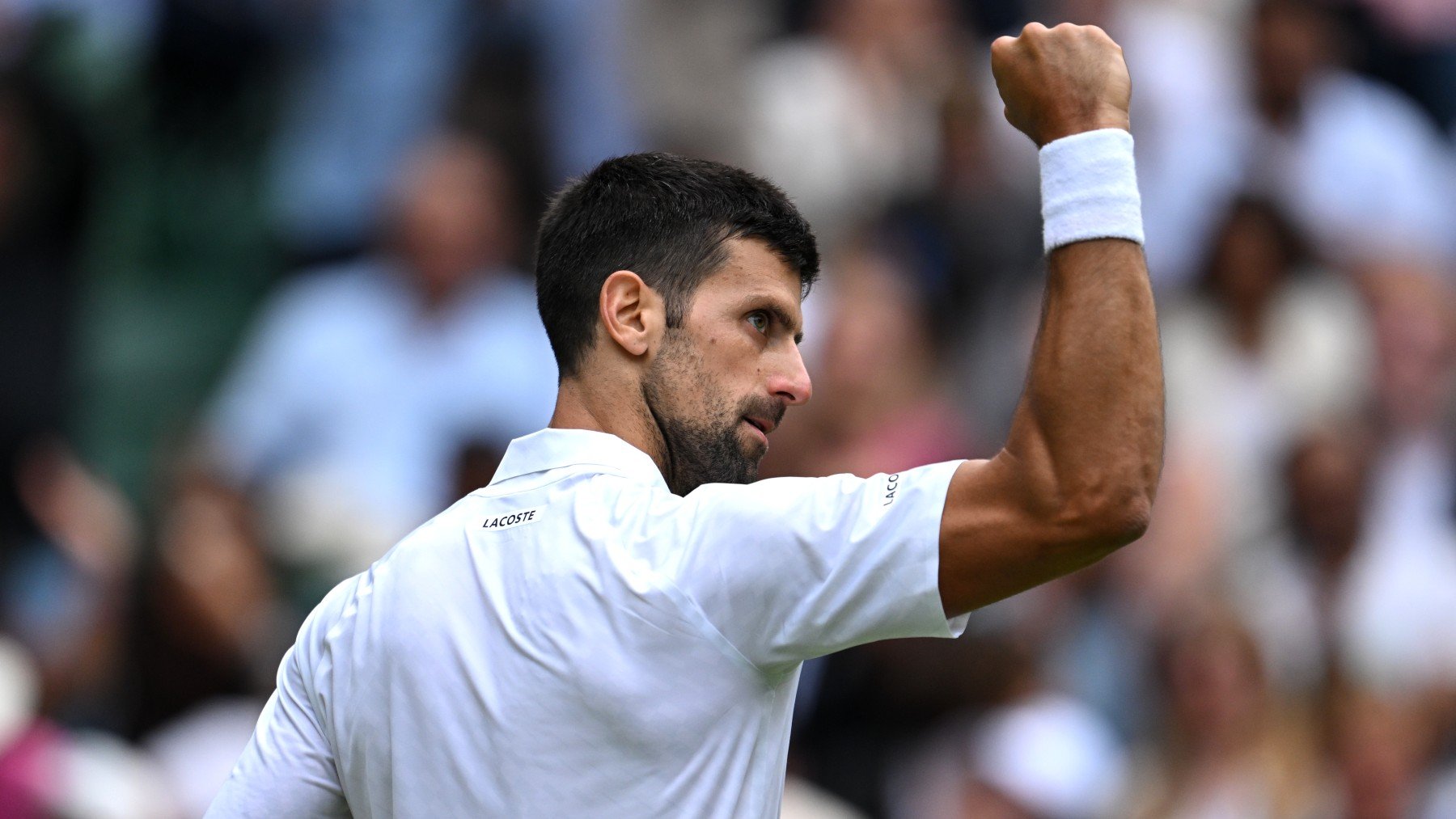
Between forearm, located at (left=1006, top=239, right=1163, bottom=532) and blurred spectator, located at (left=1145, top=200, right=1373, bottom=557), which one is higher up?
blurred spectator, located at (left=1145, top=200, right=1373, bottom=557)

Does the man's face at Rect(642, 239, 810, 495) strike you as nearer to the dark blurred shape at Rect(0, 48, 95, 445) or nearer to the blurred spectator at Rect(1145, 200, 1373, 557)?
the blurred spectator at Rect(1145, 200, 1373, 557)

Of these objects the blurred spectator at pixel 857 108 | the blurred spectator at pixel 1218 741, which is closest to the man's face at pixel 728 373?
the blurred spectator at pixel 1218 741

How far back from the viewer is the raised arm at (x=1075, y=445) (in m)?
2.09

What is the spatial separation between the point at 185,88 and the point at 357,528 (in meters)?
2.49

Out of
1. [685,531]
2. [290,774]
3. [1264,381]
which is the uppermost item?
[1264,381]

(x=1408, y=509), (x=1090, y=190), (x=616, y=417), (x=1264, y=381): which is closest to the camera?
(x=1090, y=190)

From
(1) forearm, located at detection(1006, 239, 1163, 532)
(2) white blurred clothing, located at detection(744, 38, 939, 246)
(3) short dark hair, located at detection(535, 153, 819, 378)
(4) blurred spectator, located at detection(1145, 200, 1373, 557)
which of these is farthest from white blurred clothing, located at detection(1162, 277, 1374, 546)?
(1) forearm, located at detection(1006, 239, 1163, 532)

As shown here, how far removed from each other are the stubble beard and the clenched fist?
0.55m

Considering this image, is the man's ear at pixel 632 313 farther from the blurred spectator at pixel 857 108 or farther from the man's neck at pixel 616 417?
the blurred spectator at pixel 857 108

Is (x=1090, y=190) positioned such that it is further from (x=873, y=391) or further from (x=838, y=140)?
(x=838, y=140)

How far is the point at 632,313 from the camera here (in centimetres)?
257

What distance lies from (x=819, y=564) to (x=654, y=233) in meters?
0.62

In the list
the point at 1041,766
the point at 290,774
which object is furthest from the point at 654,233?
the point at 1041,766

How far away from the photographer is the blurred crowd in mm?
6379
